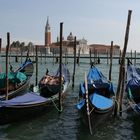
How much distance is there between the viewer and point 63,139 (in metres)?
9.45

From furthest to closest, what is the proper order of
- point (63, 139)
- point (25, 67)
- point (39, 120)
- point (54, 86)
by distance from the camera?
point (25, 67) → point (54, 86) → point (39, 120) → point (63, 139)

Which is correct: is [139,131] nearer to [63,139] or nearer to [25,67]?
[63,139]

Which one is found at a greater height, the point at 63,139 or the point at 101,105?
the point at 101,105

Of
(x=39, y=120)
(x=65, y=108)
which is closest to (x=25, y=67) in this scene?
(x=65, y=108)

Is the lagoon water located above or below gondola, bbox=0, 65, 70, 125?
below

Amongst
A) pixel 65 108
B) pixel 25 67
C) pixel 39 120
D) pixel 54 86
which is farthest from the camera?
pixel 25 67

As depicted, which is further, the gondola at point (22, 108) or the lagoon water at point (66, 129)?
the gondola at point (22, 108)

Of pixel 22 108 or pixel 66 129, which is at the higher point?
pixel 22 108

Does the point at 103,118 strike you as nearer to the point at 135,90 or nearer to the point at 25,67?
the point at 135,90

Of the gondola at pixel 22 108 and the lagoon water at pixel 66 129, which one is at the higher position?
the gondola at pixel 22 108

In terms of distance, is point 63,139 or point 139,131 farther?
point 139,131

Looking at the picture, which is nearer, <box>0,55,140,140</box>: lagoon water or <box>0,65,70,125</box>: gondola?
<box>0,55,140,140</box>: lagoon water

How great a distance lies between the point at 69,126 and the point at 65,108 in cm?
257

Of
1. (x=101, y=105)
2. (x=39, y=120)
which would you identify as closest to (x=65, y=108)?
(x=39, y=120)
